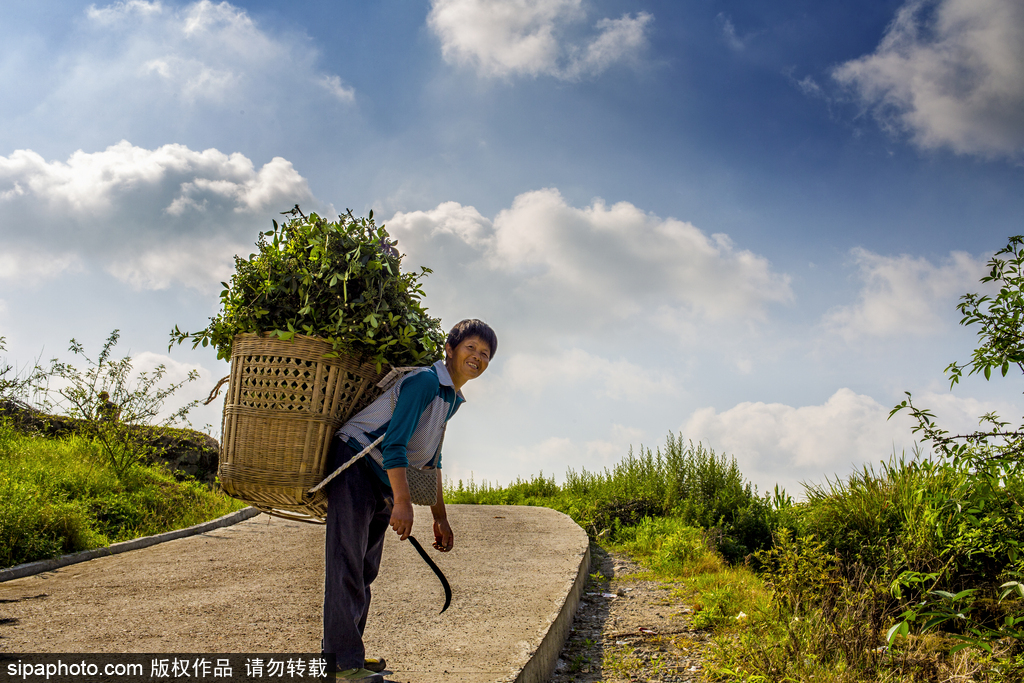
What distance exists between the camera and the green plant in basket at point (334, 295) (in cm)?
327

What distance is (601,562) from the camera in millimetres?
7898

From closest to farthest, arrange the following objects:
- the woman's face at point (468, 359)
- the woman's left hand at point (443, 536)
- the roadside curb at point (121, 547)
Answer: the woman's face at point (468, 359) → the woman's left hand at point (443, 536) → the roadside curb at point (121, 547)

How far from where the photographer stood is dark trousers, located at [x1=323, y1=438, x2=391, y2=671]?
3152 millimetres

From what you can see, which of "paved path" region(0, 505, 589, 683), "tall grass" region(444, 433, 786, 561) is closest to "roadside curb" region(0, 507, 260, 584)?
"paved path" region(0, 505, 589, 683)

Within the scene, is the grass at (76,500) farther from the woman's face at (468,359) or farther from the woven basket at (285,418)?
the woman's face at (468,359)

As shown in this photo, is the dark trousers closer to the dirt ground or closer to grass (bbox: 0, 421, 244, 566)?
the dirt ground

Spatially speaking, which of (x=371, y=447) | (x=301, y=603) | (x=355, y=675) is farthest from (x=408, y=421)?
(x=301, y=603)

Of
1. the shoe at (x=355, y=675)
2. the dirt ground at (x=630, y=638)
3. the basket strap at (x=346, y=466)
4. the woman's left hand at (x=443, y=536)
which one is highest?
the basket strap at (x=346, y=466)

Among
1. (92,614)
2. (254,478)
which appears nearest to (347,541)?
(254,478)

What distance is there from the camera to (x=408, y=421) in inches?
122

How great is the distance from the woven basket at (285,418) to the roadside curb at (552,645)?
61.4 inches

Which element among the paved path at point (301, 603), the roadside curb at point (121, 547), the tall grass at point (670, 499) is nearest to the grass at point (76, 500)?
the roadside curb at point (121, 547)

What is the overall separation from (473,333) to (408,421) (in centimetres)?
62

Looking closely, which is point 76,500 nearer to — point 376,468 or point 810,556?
point 376,468
